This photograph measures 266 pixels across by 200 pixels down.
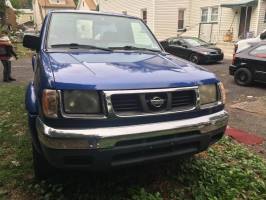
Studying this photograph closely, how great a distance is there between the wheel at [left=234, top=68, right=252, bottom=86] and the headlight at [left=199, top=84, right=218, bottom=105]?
6.95m

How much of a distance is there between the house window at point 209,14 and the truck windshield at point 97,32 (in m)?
19.5

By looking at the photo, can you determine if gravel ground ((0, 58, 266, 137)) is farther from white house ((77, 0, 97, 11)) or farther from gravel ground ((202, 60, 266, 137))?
white house ((77, 0, 97, 11))

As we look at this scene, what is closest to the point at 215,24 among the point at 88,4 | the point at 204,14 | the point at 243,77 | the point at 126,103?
the point at 204,14

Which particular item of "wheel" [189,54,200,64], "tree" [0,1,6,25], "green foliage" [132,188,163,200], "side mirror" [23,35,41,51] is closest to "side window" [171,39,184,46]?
"wheel" [189,54,200,64]

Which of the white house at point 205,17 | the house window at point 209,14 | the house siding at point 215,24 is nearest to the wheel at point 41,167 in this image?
the white house at point 205,17

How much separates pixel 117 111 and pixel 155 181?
1252 mm

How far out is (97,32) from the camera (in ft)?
13.8

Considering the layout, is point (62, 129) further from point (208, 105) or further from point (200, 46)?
point (200, 46)

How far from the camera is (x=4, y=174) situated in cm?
366

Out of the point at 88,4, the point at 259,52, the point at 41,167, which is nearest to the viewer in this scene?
the point at 41,167

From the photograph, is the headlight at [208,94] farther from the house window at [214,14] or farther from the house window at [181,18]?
the house window at [181,18]

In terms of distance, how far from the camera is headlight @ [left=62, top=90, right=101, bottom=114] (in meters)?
2.59

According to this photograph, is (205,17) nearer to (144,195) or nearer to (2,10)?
(2,10)

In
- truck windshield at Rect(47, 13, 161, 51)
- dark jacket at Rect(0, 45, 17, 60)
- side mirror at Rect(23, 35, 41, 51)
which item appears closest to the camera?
truck windshield at Rect(47, 13, 161, 51)
